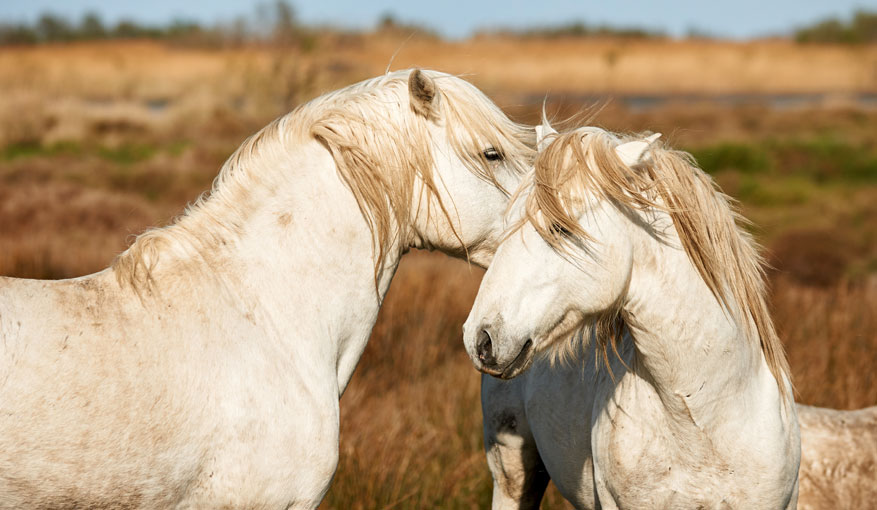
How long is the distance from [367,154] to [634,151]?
2.67 ft

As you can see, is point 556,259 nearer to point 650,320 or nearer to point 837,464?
point 650,320

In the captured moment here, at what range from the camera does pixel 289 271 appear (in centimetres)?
256

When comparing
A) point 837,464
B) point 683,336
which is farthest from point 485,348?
point 837,464

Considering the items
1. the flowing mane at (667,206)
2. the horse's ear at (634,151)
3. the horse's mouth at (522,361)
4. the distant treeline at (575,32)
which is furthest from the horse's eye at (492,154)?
the distant treeline at (575,32)

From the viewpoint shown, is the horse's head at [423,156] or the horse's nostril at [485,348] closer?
the horse's nostril at [485,348]

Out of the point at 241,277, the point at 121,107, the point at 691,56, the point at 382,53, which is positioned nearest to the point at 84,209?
the point at 241,277

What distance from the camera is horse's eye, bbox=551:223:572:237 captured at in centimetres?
230

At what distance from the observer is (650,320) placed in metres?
2.50

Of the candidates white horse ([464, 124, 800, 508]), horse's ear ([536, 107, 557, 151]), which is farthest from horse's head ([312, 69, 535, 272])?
white horse ([464, 124, 800, 508])

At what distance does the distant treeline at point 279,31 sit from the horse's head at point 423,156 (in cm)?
1840

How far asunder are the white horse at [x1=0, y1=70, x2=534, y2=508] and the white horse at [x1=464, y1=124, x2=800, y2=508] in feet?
1.27

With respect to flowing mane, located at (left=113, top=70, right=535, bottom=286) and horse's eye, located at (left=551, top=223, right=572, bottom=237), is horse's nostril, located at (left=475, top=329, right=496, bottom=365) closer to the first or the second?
horse's eye, located at (left=551, top=223, right=572, bottom=237)

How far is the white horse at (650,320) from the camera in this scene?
2.30 metres

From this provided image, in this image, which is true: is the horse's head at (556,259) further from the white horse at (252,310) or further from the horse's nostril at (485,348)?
the white horse at (252,310)
